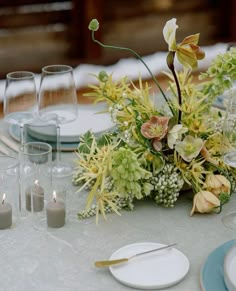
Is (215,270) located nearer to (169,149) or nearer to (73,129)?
(169,149)

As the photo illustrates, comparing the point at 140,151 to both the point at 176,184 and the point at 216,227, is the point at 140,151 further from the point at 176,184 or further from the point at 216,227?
the point at 216,227

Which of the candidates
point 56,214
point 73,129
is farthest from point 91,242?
point 73,129

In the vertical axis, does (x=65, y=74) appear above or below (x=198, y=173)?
above

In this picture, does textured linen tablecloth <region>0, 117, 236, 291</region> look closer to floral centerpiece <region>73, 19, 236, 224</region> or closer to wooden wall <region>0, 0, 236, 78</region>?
floral centerpiece <region>73, 19, 236, 224</region>

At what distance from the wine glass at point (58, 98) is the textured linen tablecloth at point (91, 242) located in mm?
194

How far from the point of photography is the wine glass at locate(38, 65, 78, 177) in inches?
66.1

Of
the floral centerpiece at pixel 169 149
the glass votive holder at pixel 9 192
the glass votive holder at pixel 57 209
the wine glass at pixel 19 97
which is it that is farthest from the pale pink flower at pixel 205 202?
the wine glass at pixel 19 97

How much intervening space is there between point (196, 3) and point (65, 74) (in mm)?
3352

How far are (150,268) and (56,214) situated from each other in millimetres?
252

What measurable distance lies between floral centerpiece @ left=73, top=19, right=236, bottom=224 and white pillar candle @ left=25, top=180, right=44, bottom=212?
0.09m

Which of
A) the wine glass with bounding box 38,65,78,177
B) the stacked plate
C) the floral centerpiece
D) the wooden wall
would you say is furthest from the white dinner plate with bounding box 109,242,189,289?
the wooden wall

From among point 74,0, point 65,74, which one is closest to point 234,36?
point 74,0

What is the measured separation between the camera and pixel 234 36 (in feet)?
16.3

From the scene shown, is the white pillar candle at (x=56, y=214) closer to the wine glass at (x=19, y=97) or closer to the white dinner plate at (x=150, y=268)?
the white dinner plate at (x=150, y=268)
